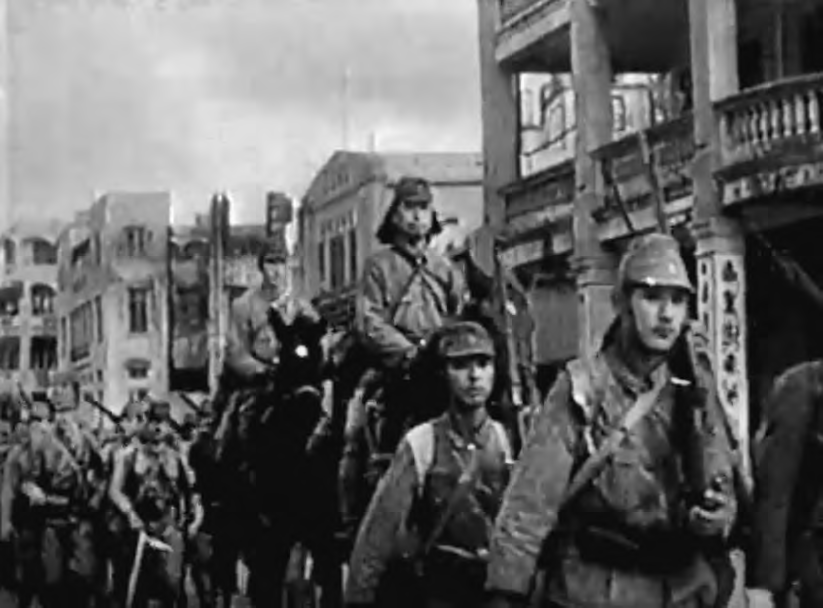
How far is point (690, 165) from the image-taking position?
27.0 m

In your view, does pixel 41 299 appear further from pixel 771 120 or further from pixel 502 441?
pixel 502 441

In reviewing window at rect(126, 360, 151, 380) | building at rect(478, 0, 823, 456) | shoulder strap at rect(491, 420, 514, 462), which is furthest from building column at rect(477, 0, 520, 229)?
window at rect(126, 360, 151, 380)

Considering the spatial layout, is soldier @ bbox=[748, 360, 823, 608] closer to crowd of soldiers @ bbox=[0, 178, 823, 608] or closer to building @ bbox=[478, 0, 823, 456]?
crowd of soldiers @ bbox=[0, 178, 823, 608]

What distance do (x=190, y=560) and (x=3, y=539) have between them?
2.49 metres

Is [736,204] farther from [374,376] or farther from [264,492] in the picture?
[374,376]

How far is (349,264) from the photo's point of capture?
6681 cm

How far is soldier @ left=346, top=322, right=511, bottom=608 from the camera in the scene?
354 inches

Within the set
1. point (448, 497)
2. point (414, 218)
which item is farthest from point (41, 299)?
point (448, 497)

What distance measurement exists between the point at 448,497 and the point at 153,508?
12076 mm

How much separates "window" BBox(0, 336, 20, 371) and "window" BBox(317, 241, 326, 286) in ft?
212

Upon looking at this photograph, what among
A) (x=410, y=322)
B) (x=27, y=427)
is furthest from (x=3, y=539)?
(x=410, y=322)

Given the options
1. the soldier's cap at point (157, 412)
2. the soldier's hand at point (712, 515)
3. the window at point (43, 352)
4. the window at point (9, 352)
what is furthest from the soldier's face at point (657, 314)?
the window at point (9, 352)

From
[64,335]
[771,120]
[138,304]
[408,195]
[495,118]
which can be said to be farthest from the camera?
[64,335]

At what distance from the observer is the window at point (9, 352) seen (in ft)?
434
